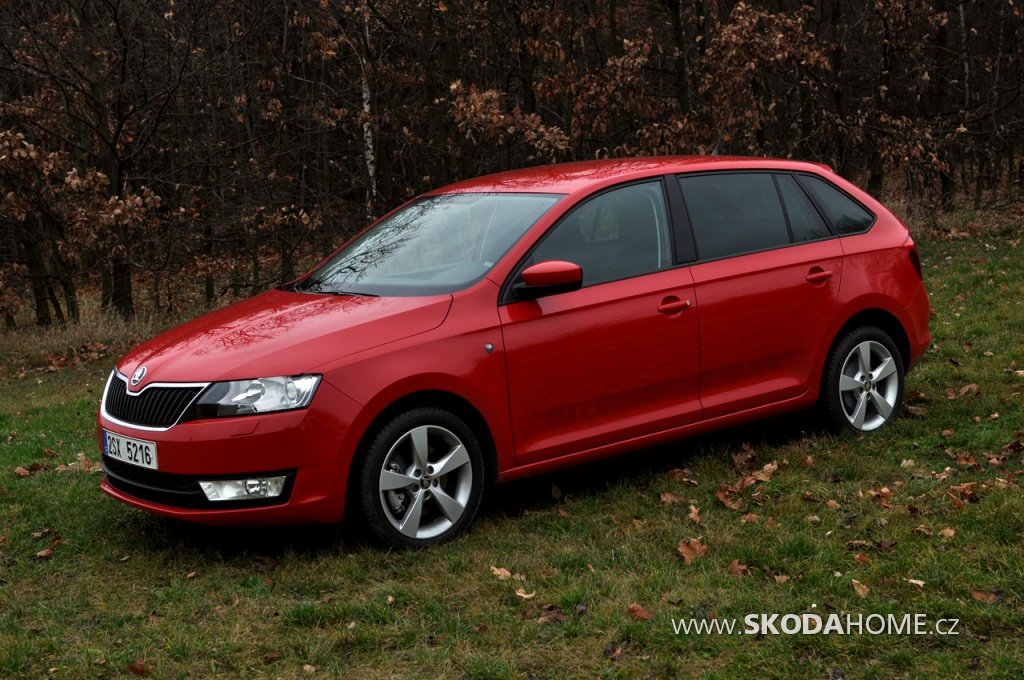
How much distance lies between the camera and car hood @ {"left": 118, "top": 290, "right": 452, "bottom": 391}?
5008 millimetres

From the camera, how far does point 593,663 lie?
4.09 m

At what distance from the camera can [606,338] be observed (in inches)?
225

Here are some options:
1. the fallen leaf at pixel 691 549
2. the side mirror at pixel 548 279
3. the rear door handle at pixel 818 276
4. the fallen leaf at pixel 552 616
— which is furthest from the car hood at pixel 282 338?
the rear door handle at pixel 818 276

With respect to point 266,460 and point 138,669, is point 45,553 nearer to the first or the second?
point 266,460

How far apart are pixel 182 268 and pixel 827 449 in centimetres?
1346

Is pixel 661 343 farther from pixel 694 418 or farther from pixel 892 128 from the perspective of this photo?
pixel 892 128

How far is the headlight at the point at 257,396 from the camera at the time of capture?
4.94 m

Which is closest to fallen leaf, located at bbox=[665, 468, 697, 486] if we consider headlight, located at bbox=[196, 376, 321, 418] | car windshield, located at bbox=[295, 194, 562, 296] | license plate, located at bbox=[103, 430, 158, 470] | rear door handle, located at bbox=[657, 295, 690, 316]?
rear door handle, located at bbox=[657, 295, 690, 316]

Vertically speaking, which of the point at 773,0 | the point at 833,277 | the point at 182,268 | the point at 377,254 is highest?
the point at 773,0

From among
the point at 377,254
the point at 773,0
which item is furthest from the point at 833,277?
the point at 773,0

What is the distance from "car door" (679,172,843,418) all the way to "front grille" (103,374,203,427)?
2690mm

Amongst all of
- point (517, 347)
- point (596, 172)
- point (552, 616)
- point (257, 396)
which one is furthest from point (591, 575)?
point (596, 172)

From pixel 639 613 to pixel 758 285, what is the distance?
246 centimetres

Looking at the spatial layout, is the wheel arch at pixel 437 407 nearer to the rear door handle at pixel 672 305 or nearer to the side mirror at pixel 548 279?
the side mirror at pixel 548 279
